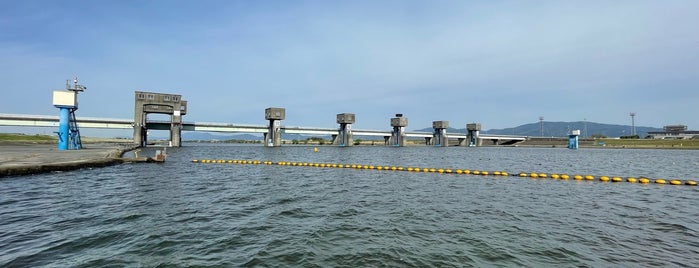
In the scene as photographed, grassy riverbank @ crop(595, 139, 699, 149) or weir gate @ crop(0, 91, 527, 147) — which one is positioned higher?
weir gate @ crop(0, 91, 527, 147)

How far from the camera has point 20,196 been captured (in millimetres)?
17859

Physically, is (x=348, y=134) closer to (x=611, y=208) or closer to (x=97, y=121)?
(x=97, y=121)

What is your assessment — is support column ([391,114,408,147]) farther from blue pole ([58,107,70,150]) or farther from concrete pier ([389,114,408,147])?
blue pole ([58,107,70,150])

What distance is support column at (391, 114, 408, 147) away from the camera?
594ft

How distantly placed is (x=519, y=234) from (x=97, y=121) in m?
142

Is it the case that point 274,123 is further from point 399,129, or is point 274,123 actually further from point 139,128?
point 399,129

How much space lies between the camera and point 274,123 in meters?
143

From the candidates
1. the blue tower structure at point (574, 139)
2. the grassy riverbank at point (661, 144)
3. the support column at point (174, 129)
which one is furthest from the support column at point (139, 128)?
the grassy riverbank at point (661, 144)

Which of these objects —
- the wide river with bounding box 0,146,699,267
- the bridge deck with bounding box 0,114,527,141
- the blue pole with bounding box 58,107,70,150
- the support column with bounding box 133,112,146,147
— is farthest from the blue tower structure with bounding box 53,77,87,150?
the bridge deck with bounding box 0,114,527,141

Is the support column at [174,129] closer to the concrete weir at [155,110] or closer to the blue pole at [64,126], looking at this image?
the concrete weir at [155,110]

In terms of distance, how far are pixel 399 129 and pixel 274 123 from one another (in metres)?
75.3

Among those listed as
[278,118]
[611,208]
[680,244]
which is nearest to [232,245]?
[680,244]

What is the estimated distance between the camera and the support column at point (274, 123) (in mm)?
140500

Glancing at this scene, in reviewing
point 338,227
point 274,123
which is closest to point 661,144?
point 274,123
